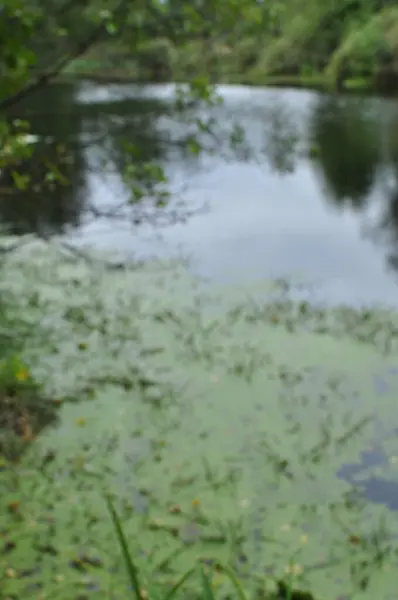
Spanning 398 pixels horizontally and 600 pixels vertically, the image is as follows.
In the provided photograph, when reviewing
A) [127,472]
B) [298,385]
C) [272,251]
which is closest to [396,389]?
[298,385]

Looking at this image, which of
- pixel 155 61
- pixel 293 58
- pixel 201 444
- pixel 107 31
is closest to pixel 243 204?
pixel 201 444

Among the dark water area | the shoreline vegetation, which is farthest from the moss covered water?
the shoreline vegetation

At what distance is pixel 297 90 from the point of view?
33844mm

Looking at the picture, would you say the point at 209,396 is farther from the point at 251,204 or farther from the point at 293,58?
the point at 293,58

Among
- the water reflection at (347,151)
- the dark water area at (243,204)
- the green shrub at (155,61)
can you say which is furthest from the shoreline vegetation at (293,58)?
the water reflection at (347,151)

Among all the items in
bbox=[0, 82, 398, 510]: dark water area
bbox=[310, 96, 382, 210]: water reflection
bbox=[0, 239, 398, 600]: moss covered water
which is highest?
bbox=[310, 96, 382, 210]: water reflection

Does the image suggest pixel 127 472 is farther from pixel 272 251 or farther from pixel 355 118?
pixel 355 118

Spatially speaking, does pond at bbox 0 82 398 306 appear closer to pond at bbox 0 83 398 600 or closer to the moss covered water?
pond at bbox 0 83 398 600

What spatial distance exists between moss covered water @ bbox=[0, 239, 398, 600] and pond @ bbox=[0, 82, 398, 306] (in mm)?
870

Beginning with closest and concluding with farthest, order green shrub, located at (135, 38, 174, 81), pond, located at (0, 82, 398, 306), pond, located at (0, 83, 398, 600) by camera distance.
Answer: green shrub, located at (135, 38, 174, 81)
pond, located at (0, 83, 398, 600)
pond, located at (0, 82, 398, 306)

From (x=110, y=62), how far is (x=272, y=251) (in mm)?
5768

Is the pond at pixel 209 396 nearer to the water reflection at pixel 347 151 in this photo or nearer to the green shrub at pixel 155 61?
the green shrub at pixel 155 61

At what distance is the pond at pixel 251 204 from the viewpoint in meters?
4.30

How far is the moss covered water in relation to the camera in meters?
3.34
